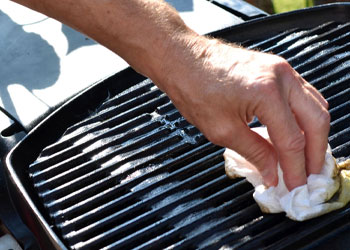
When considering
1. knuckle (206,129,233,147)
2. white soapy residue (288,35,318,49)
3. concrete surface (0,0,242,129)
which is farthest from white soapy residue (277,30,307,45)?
knuckle (206,129,233,147)

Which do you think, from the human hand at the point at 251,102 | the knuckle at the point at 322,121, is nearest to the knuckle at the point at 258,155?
the human hand at the point at 251,102

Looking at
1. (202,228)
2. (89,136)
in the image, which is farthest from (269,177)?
(89,136)

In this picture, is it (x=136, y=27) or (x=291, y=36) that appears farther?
(x=291, y=36)

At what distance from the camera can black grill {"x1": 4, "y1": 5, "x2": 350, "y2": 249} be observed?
1251 mm

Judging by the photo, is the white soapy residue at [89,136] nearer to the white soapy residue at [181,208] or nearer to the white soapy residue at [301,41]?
the white soapy residue at [181,208]

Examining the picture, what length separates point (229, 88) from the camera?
1.11m

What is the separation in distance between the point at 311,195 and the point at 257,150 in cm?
17

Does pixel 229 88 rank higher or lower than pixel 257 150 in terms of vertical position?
higher

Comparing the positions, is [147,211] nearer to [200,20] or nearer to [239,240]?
[239,240]

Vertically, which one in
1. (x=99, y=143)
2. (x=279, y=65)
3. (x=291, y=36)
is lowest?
(x=99, y=143)

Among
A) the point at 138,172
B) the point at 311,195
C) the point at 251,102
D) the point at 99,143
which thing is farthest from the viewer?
the point at 99,143

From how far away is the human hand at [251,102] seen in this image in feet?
3.59

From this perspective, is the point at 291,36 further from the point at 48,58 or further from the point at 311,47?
the point at 48,58

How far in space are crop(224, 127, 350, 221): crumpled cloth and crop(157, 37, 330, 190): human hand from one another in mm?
40
